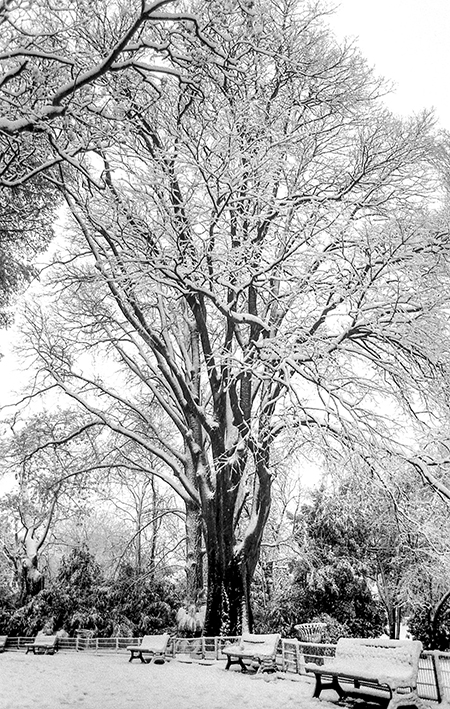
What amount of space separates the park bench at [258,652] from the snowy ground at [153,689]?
209 mm

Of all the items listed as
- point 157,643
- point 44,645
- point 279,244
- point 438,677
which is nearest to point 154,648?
point 157,643

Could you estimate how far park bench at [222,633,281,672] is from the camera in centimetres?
909

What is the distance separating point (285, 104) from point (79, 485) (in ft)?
40.7

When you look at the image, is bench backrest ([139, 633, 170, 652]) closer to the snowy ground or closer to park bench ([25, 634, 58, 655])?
the snowy ground

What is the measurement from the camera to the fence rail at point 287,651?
6.49 meters

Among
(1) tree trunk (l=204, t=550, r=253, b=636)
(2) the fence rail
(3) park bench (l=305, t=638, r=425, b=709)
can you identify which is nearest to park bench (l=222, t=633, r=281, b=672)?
(2) the fence rail

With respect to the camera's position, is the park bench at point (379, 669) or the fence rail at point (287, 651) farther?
the fence rail at point (287, 651)

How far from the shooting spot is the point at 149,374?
56.9 ft

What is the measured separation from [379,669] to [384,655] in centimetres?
19

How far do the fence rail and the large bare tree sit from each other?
55 cm

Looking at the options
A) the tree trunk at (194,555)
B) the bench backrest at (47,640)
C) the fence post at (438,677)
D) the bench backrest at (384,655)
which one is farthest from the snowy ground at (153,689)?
the bench backrest at (47,640)

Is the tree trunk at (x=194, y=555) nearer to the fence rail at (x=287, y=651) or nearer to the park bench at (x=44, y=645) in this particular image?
the fence rail at (x=287, y=651)

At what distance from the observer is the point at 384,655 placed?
6.55 metres

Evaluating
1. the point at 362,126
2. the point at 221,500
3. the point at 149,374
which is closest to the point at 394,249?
the point at 362,126
